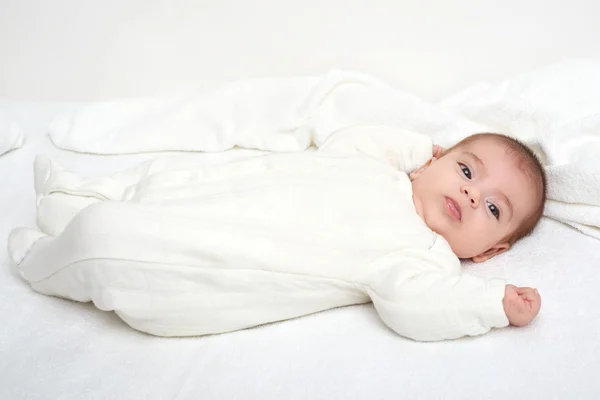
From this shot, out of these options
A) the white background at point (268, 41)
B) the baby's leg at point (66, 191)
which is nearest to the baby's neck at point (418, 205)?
the baby's leg at point (66, 191)

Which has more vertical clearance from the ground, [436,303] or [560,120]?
[560,120]

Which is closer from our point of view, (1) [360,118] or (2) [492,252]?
(2) [492,252]

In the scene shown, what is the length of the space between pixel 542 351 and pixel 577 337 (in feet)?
0.24

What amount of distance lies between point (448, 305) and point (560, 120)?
587 millimetres

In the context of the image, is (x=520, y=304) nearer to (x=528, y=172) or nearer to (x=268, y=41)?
(x=528, y=172)

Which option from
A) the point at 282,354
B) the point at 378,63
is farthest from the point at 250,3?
the point at 282,354

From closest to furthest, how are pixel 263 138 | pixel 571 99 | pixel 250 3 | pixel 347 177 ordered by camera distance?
pixel 347 177 < pixel 571 99 < pixel 263 138 < pixel 250 3

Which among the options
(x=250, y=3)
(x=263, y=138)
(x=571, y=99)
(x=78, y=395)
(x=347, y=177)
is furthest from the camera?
(x=250, y=3)

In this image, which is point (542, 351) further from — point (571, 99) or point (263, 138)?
point (263, 138)

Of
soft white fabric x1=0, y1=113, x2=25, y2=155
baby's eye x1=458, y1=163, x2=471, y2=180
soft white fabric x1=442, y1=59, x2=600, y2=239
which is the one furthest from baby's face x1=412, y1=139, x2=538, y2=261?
soft white fabric x1=0, y1=113, x2=25, y2=155

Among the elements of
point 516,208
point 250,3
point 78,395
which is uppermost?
point 250,3

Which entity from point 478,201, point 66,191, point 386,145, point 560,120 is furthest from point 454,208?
point 66,191

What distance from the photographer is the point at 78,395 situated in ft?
3.14

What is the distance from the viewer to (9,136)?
1.64m
